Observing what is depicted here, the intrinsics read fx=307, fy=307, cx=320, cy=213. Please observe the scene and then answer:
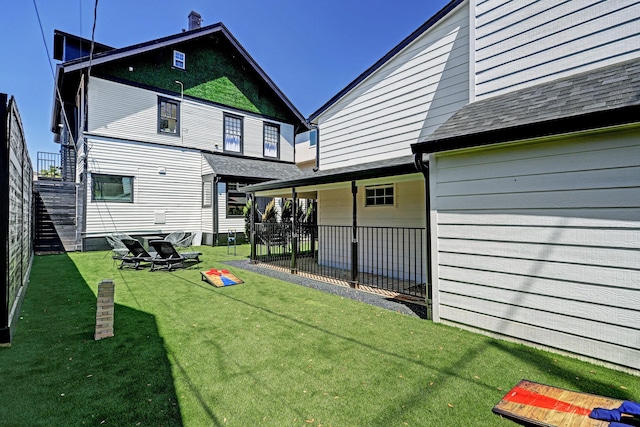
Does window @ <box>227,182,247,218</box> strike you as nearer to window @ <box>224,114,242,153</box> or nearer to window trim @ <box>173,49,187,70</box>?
window @ <box>224,114,242,153</box>

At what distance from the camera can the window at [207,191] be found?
549 inches

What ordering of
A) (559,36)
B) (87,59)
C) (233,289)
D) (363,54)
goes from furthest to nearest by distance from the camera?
(363,54) → (87,59) → (233,289) → (559,36)

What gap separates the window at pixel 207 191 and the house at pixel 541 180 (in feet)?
32.1

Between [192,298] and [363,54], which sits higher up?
[363,54]

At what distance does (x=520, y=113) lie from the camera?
12.5ft

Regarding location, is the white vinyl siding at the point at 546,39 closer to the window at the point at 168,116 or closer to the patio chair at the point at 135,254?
the patio chair at the point at 135,254

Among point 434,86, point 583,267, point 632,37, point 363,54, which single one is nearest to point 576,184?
point 583,267

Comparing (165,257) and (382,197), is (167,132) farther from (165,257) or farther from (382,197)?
(382,197)

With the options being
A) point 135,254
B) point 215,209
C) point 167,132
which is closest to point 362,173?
point 135,254

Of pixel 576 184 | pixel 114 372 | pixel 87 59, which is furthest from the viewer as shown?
pixel 87 59

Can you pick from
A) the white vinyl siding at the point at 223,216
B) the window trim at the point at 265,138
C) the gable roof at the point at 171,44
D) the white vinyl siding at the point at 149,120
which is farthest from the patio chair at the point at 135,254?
the window trim at the point at 265,138

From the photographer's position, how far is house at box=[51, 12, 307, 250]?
473 inches

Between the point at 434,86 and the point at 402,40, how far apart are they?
1.49 m

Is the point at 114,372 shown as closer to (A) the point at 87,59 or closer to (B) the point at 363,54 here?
(A) the point at 87,59
